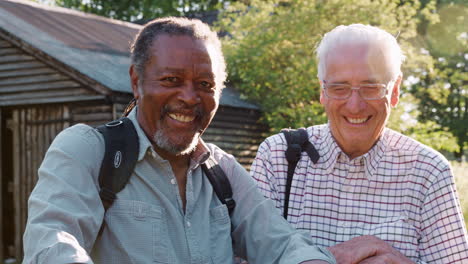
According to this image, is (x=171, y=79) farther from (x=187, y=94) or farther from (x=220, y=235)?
(x=220, y=235)

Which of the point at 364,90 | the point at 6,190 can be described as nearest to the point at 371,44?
the point at 364,90

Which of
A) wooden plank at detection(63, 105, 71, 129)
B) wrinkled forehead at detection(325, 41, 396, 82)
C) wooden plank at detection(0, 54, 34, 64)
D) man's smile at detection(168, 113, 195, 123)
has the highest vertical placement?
wrinkled forehead at detection(325, 41, 396, 82)

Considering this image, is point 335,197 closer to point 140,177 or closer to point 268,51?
point 140,177

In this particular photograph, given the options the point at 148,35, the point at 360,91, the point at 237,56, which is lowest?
the point at 237,56

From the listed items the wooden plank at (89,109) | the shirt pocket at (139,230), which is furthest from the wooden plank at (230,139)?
the shirt pocket at (139,230)

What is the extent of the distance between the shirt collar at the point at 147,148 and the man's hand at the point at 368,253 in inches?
29.1

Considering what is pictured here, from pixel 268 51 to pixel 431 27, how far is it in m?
12.9

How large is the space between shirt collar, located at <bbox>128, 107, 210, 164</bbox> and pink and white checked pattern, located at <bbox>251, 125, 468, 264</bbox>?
19.5 inches

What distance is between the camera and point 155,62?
2.42 meters

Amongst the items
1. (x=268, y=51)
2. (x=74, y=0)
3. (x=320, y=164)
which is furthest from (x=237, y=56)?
(x=74, y=0)

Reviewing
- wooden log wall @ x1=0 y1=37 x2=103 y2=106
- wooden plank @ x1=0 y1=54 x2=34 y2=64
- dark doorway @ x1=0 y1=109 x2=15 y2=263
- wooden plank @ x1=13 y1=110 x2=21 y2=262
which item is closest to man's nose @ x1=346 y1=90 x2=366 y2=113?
wooden log wall @ x1=0 y1=37 x2=103 y2=106

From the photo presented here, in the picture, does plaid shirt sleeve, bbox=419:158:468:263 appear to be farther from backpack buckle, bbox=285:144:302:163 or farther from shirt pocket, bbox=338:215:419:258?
backpack buckle, bbox=285:144:302:163

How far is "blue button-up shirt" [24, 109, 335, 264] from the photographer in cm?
195

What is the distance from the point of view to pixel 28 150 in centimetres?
1098
